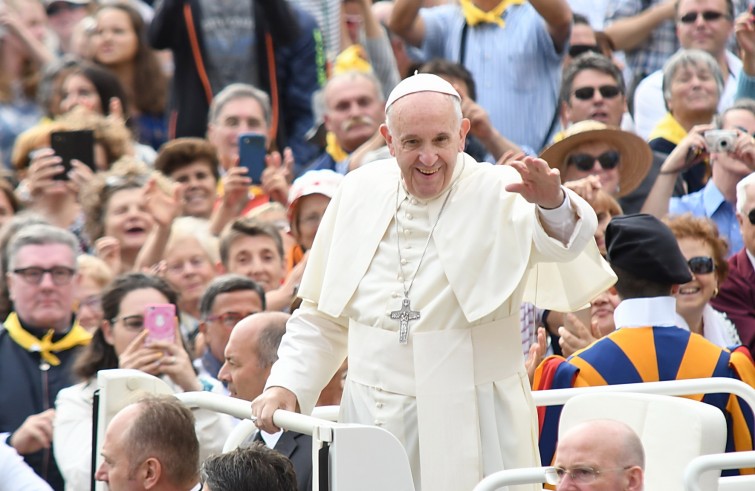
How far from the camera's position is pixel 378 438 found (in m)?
4.47

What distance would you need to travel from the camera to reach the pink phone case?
683 cm

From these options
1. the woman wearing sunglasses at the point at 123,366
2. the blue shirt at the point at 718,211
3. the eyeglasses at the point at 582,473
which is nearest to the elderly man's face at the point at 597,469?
the eyeglasses at the point at 582,473

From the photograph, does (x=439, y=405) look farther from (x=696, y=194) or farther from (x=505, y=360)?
(x=696, y=194)

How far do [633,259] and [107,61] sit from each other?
6.35 meters

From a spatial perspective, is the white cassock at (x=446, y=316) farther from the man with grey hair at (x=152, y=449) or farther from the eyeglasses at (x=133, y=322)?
the eyeglasses at (x=133, y=322)

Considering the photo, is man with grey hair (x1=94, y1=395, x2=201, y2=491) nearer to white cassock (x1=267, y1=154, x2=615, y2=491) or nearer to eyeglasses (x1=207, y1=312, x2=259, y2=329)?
white cassock (x1=267, y1=154, x2=615, y2=491)

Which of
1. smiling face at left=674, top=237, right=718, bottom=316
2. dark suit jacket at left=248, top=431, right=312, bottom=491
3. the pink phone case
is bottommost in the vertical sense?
dark suit jacket at left=248, top=431, right=312, bottom=491

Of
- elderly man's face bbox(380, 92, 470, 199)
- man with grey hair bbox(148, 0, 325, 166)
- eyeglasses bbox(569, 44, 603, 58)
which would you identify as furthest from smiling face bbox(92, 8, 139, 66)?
elderly man's face bbox(380, 92, 470, 199)

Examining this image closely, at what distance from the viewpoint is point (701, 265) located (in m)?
7.16

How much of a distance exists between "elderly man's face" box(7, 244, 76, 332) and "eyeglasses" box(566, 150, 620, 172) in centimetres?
267

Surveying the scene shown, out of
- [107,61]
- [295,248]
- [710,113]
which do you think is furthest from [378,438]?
[107,61]

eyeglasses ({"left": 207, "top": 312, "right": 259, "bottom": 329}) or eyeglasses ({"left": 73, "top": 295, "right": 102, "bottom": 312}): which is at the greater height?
eyeglasses ({"left": 73, "top": 295, "right": 102, "bottom": 312})

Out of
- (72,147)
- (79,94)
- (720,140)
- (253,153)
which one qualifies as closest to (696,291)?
(720,140)

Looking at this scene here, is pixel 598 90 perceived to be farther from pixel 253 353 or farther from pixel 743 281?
pixel 253 353
